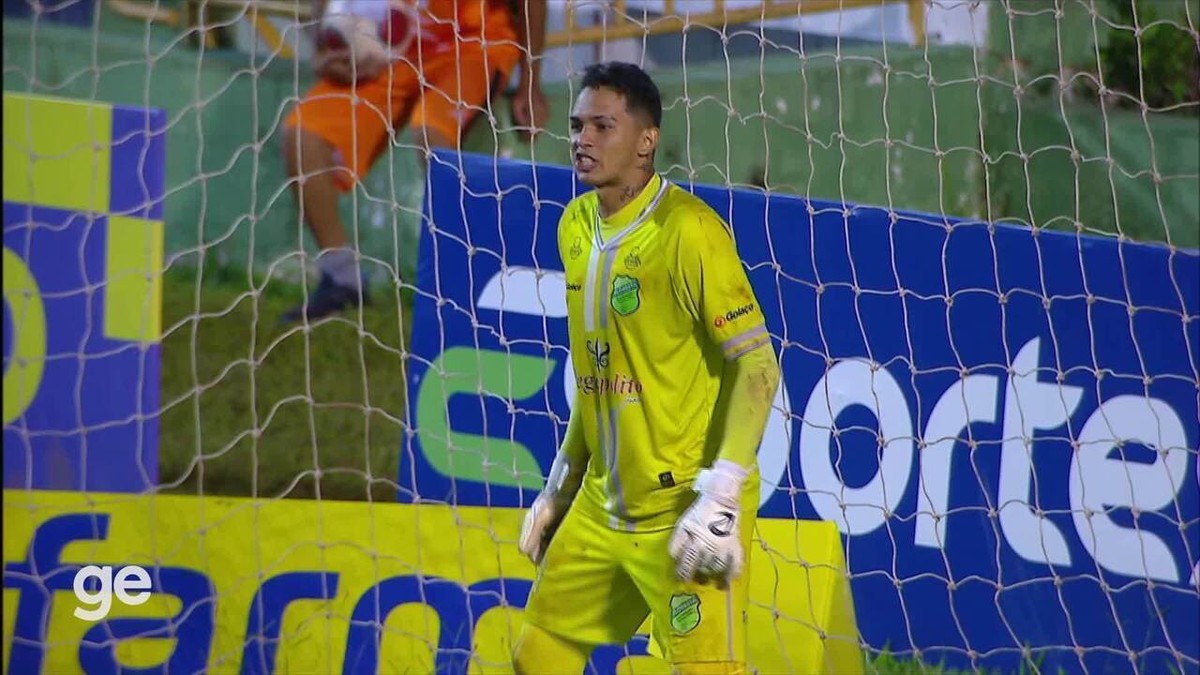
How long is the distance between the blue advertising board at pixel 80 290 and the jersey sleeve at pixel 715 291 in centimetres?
137

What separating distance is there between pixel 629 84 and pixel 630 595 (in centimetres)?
90

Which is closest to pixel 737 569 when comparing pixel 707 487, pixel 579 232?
pixel 707 487

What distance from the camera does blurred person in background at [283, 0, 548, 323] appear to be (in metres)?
4.92

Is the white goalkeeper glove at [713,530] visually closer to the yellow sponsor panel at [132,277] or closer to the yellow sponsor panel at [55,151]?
the yellow sponsor panel at [132,277]

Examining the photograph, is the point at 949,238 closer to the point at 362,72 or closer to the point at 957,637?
the point at 957,637

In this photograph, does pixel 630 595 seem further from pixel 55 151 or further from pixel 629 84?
pixel 55 151

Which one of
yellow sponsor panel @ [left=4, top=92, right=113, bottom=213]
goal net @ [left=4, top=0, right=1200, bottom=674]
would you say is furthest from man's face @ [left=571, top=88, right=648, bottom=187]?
yellow sponsor panel @ [left=4, top=92, right=113, bottom=213]

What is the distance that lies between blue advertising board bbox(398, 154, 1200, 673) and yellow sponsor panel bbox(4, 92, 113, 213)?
743 millimetres

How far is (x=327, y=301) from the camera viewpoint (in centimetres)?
552

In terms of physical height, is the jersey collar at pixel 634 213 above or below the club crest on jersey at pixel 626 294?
above

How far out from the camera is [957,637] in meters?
3.91

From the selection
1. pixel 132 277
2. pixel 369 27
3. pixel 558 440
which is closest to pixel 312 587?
pixel 558 440

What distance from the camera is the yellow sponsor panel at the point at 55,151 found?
351 centimetres

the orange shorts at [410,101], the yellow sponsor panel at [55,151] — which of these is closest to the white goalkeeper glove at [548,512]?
the yellow sponsor panel at [55,151]
